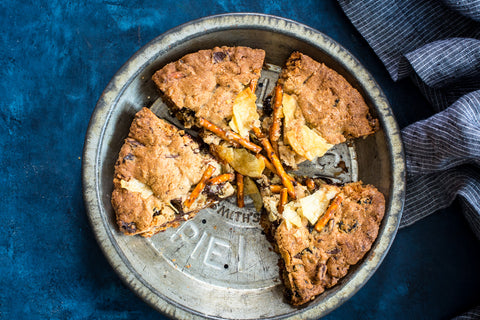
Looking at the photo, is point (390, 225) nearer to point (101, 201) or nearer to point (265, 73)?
point (265, 73)

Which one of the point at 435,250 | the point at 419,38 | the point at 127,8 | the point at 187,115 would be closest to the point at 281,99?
the point at 187,115

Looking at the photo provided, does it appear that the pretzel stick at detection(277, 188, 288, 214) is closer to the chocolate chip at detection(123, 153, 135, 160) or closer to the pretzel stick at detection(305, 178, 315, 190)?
the pretzel stick at detection(305, 178, 315, 190)

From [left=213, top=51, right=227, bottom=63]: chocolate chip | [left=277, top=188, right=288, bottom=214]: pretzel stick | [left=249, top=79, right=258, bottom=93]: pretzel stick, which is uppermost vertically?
[left=213, top=51, right=227, bottom=63]: chocolate chip

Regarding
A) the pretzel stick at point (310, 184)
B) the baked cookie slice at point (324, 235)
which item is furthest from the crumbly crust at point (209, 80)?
the baked cookie slice at point (324, 235)

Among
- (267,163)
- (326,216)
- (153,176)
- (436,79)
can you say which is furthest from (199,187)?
(436,79)

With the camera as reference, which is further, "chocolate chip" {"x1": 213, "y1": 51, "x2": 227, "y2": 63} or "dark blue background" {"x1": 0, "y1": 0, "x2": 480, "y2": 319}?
"dark blue background" {"x1": 0, "y1": 0, "x2": 480, "y2": 319}

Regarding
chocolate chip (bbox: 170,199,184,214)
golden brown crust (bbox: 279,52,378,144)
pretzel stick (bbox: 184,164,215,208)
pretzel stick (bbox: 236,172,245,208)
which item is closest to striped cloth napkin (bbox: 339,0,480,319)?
golden brown crust (bbox: 279,52,378,144)

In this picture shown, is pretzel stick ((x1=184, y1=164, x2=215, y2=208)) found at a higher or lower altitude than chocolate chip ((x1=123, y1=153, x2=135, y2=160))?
lower

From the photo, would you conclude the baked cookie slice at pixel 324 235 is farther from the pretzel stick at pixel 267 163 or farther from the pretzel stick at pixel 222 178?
the pretzel stick at pixel 222 178
